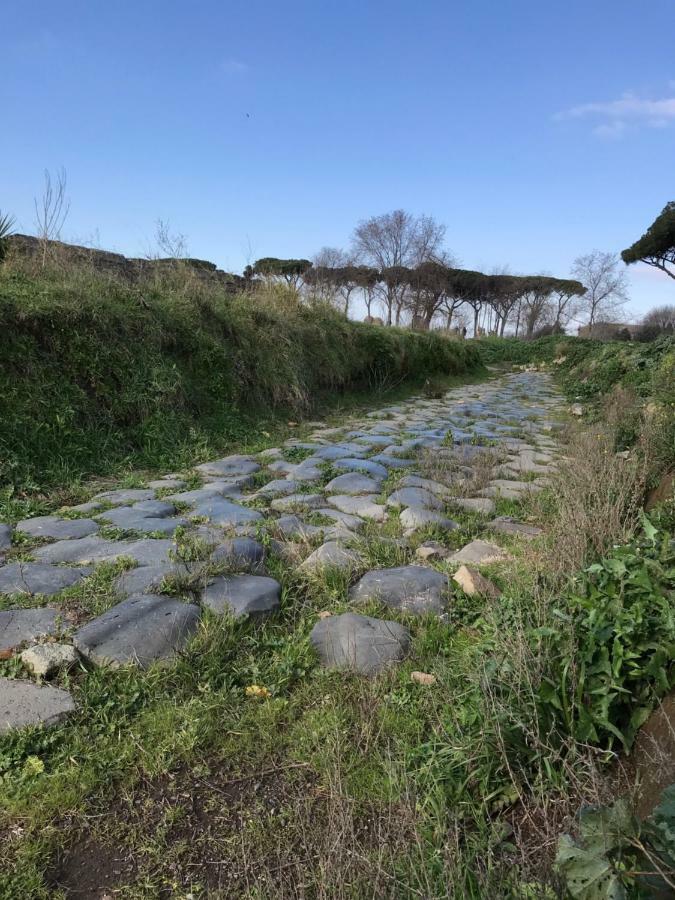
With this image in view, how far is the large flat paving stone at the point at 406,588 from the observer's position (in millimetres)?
2514

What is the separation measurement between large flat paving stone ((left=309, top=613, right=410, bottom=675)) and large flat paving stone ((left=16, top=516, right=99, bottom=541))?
1653 millimetres

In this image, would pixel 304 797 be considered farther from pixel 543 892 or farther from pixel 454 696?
pixel 543 892

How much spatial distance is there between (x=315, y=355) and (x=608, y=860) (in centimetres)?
776

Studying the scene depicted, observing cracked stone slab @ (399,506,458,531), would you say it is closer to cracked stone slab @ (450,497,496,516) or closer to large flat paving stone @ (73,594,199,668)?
cracked stone slab @ (450,497,496,516)

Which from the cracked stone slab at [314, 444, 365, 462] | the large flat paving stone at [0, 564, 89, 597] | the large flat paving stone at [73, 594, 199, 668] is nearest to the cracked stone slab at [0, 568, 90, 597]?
the large flat paving stone at [0, 564, 89, 597]

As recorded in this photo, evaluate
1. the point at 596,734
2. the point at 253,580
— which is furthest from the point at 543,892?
the point at 253,580

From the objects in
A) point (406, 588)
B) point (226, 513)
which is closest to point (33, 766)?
point (406, 588)

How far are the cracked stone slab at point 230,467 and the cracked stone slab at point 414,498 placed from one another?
4.39ft

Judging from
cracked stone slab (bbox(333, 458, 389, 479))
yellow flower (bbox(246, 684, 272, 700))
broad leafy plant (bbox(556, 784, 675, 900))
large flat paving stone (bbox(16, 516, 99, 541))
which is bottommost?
yellow flower (bbox(246, 684, 272, 700))

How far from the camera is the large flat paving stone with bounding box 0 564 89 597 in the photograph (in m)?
2.49

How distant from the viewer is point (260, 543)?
122 inches

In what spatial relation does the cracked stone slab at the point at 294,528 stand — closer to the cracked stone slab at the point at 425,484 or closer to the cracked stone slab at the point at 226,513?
the cracked stone slab at the point at 226,513

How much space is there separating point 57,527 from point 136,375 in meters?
2.46

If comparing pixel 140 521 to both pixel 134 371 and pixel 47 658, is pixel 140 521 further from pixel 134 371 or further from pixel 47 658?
pixel 134 371
